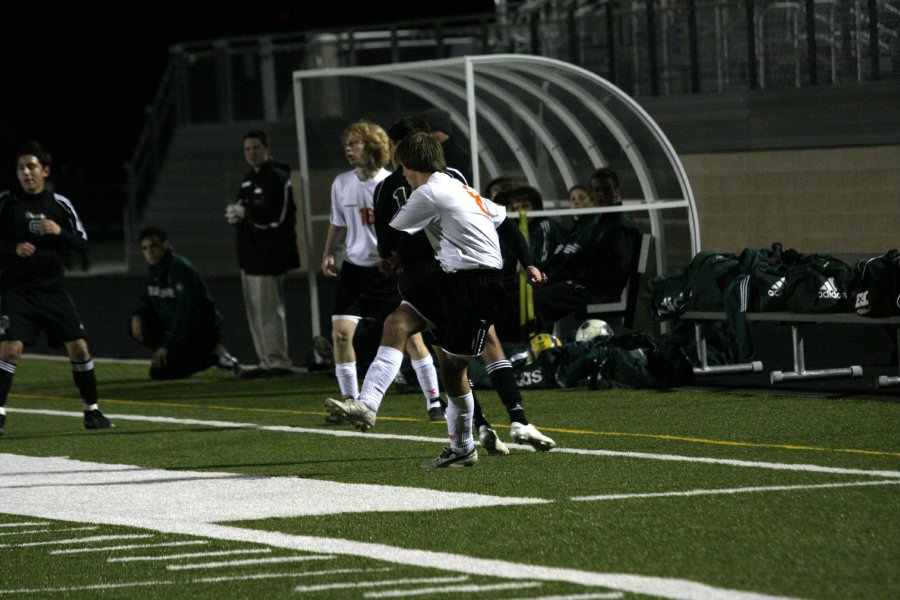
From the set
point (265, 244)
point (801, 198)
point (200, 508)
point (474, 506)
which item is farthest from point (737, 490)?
point (801, 198)

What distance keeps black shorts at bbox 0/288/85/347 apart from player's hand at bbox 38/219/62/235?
1.47 feet

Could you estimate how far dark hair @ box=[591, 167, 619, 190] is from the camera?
14062 millimetres

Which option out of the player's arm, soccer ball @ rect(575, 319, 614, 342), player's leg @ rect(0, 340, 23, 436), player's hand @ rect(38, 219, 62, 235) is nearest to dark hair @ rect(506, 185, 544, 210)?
soccer ball @ rect(575, 319, 614, 342)

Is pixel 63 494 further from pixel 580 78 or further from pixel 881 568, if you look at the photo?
pixel 580 78

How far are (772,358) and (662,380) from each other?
8.09 ft

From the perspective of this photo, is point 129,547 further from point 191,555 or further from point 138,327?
point 138,327

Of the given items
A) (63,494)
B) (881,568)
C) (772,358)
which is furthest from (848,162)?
(881,568)

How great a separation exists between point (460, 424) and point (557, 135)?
7131 mm

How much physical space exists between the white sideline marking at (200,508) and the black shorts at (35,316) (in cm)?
127

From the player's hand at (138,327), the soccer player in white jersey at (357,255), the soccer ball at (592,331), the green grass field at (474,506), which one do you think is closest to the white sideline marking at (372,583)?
the green grass field at (474,506)

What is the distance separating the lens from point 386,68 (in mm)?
13891

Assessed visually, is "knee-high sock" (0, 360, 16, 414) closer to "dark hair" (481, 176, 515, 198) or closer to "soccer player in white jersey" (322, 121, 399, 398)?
"soccer player in white jersey" (322, 121, 399, 398)

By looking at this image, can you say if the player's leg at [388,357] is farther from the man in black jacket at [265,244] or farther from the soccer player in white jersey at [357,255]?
the man in black jacket at [265,244]

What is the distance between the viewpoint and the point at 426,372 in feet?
36.3
